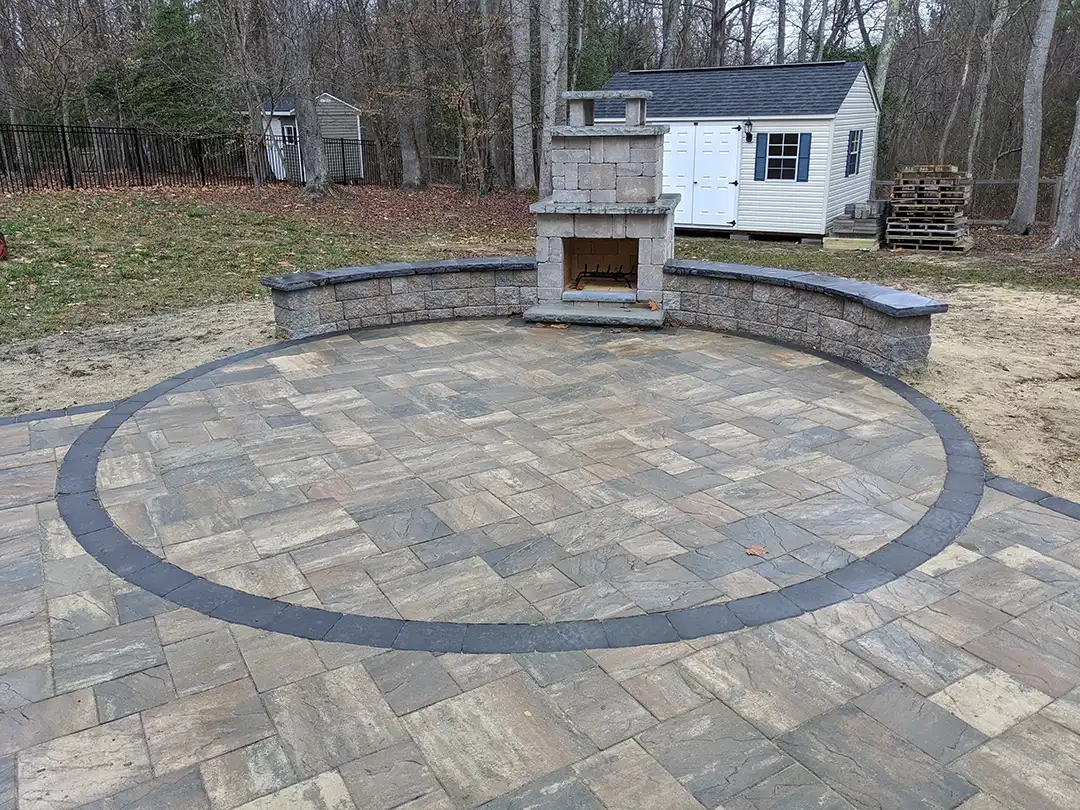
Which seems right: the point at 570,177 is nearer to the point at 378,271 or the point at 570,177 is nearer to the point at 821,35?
the point at 378,271

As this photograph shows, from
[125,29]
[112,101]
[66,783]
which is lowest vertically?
[66,783]

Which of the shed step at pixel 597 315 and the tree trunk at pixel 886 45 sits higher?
the tree trunk at pixel 886 45

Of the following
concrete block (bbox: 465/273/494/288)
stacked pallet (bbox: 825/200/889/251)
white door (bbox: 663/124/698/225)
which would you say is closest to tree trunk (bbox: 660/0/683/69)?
white door (bbox: 663/124/698/225)

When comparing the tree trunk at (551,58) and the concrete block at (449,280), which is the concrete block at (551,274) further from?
the tree trunk at (551,58)

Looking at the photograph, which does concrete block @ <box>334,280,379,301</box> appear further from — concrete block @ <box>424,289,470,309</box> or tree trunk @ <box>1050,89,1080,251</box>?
tree trunk @ <box>1050,89,1080,251</box>

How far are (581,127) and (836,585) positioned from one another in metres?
5.64

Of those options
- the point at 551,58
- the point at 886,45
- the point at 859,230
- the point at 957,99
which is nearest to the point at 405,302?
the point at 859,230

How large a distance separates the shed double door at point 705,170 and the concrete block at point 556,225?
7.68m

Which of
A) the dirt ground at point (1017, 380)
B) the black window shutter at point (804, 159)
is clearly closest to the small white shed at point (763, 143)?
the black window shutter at point (804, 159)

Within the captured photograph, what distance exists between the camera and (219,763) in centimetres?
257

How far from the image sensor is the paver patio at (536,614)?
2.53 meters

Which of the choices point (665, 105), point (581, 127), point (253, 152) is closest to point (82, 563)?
point (581, 127)

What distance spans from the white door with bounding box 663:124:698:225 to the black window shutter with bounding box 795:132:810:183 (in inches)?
75.9

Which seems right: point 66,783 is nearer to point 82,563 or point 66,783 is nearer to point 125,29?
point 82,563
